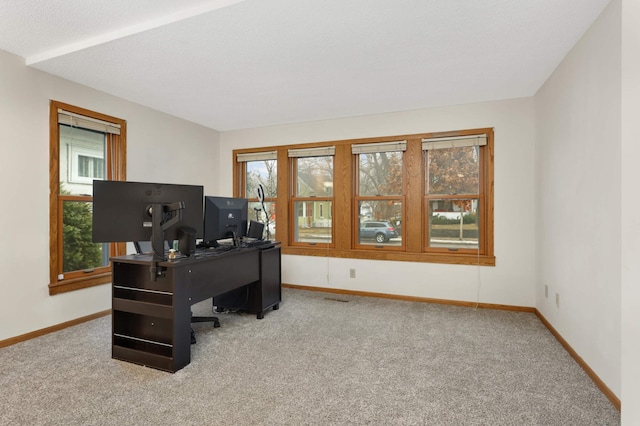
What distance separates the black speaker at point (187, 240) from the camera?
2.69m

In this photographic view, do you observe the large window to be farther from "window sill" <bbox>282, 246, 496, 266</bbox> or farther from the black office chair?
the black office chair

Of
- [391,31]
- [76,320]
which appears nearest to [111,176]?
[76,320]

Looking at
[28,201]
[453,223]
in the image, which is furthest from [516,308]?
[28,201]

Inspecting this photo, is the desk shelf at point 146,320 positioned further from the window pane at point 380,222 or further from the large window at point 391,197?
the window pane at point 380,222

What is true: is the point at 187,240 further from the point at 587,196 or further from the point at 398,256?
the point at 587,196

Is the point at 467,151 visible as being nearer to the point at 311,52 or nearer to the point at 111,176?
the point at 311,52

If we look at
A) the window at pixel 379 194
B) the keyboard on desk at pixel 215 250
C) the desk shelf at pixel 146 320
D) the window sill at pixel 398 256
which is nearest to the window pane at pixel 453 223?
the window sill at pixel 398 256

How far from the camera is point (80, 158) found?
3.58 m

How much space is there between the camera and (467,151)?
418cm

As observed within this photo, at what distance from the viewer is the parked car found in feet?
15.1

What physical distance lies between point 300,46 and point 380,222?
2.70m

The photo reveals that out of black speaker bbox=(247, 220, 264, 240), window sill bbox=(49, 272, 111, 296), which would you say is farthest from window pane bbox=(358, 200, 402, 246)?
window sill bbox=(49, 272, 111, 296)

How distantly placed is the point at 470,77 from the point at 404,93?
708 mm

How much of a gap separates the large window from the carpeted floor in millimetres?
1173
